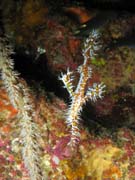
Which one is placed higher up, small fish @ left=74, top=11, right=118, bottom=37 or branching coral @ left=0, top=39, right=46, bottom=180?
small fish @ left=74, top=11, right=118, bottom=37

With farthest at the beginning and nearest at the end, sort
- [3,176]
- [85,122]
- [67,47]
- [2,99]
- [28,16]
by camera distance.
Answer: [28,16]
[67,47]
[85,122]
[2,99]
[3,176]

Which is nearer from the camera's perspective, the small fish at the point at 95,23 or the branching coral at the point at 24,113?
the branching coral at the point at 24,113

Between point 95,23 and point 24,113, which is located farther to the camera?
point 95,23

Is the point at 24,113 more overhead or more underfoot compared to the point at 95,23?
more underfoot

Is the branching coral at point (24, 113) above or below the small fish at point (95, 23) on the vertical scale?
below

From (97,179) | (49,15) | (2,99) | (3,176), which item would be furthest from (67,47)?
(3,176)

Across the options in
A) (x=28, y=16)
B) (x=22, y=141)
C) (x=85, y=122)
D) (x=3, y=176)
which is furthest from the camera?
(x=28, y=16)

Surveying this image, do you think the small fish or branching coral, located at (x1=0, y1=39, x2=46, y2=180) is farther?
the small fish

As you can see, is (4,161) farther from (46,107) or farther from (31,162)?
(46,107)
